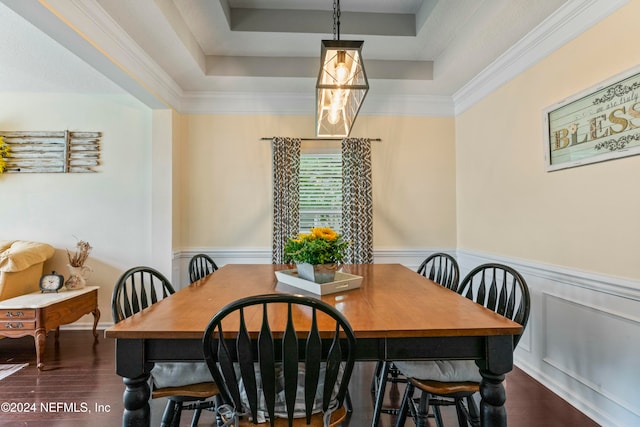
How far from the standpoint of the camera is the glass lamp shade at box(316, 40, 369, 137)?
161 centimetres

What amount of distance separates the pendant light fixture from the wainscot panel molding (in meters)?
1.82

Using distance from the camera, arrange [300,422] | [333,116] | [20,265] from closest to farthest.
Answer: [300,422] → [333,116] → [20,265]

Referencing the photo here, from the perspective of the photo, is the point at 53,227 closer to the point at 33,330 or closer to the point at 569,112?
the point at 33,330

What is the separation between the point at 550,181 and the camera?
2316 millimetres

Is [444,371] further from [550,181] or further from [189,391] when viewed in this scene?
[550,181]

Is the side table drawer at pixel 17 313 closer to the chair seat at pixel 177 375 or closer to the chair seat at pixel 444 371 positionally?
the chair seat at pixel 177 375

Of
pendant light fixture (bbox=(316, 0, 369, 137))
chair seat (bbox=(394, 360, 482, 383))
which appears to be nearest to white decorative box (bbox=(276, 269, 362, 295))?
chair seat (bbox=(394, 360, 482, 383))

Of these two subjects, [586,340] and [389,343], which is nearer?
[389,343]

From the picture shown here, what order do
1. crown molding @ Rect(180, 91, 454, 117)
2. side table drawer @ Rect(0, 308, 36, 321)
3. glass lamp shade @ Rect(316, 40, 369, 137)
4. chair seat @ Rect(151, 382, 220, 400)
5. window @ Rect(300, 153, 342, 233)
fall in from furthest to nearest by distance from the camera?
window @ Rect(300, 153, 342, 233)
crown molding @ Rect(180, 91, 454, 117)
side table drawer @ Rect(0, 308, 36, 321)
glass lamp shade @ Rect(316, 40, 369, 137)
chair seat @ Rect(151, 382, 220, 400)

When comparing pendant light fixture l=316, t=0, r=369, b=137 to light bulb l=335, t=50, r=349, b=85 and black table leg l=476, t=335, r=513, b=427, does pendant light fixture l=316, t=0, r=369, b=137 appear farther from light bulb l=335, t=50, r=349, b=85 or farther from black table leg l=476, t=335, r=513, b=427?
black table leg l=476, t=335, r=513, b=427

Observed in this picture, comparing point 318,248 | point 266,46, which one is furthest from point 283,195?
point 318,248

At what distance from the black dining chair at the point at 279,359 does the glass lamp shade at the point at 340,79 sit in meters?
1.20

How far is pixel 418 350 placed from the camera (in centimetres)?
122

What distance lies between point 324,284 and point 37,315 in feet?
8.50
